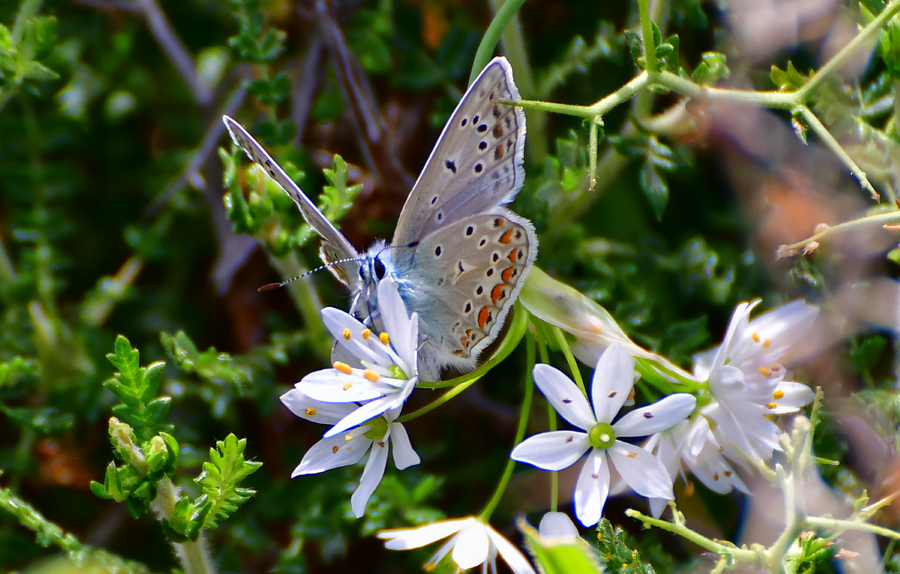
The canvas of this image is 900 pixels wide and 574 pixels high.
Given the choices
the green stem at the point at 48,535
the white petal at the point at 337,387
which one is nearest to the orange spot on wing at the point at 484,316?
the white petal at the point at 337,387

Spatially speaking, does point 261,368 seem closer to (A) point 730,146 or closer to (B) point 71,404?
(B) point 71,404

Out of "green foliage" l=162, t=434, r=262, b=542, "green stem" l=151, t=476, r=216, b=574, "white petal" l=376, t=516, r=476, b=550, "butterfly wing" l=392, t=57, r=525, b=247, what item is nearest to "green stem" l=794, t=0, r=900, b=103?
"butterfly wing" l=392, t=57, r=525, b=247

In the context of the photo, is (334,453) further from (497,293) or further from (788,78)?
(788,78)

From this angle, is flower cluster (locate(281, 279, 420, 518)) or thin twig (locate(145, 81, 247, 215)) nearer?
flower cluster (locate(281, 279, 420, 518))

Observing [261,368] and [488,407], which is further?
[488,407]

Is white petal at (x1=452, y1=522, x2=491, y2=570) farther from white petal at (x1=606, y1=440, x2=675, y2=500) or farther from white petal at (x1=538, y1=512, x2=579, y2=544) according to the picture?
white petal at (x1=606, y1=440, x2=675, y2=500)

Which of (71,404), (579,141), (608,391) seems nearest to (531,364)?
(608,391)

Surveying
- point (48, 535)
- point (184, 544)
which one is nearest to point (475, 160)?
point (184, 544)
